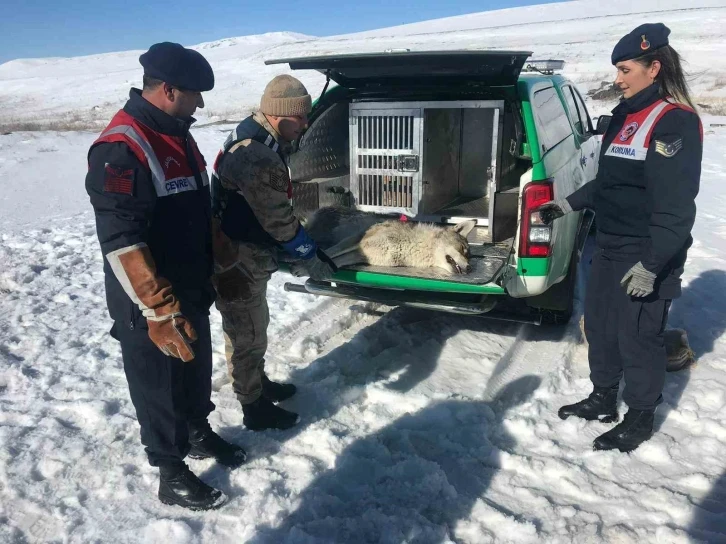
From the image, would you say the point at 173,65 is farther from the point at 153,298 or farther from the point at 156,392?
the point at 156,392

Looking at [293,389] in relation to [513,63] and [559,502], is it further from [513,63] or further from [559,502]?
[513,63]

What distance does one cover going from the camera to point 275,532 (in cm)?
241

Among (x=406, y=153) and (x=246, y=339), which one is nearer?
(x=246, y=339)

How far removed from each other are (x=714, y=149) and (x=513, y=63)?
11.7 metres

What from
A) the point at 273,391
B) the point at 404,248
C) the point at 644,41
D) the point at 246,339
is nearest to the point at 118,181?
the point at 246,339

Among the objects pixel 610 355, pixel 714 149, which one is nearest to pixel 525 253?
pixel 610 355

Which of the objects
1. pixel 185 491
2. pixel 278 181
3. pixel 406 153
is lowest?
pixel 185 491

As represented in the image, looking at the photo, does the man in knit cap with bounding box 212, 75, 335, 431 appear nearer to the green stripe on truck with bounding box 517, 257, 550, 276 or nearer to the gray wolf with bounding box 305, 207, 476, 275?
the gray wolf with bounding box 305, 207, 476, 275

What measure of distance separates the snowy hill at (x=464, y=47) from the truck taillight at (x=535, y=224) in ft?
69.1

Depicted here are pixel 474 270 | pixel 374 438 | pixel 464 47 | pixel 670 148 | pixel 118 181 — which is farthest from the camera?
pixel 464 47

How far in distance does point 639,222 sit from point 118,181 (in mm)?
2516

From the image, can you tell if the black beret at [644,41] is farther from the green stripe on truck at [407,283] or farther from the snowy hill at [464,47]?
the snowy hill at [464,47]

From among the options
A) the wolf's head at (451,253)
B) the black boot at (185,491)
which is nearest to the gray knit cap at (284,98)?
the wolf's head at (451,253)

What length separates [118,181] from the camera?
2176mm
